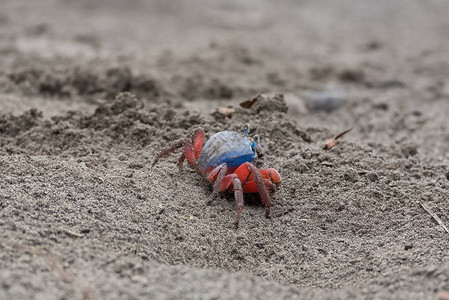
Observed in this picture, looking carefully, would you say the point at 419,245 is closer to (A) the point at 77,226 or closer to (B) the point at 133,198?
(B) the point at 133,198

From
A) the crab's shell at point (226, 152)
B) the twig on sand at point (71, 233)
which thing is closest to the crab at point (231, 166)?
the crab's shell at point (226, 152)

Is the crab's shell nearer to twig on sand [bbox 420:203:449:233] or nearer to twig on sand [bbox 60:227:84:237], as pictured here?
twig on sand [bbox 60:227:84:237]

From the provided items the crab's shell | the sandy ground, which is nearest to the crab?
the crab's shell

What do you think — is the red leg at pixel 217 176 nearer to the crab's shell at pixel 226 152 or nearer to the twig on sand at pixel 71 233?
the crab's shell at pixel 226 152

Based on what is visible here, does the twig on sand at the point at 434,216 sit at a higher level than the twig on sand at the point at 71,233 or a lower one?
lower

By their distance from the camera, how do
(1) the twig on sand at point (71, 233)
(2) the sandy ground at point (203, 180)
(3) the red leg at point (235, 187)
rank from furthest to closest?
1. (3) the red leg at point (235, 187)
2. (1) the twig on sand at point (71, 233)
3. (2) the sandy ground at point (203, 180)

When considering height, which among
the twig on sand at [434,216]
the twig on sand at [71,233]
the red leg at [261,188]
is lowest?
the twig on sand at [434,216]

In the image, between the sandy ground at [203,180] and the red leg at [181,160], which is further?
the red leg at [181,160]

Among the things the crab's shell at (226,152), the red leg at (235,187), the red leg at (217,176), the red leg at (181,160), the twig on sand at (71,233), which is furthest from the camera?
the red leg at (181,160)
